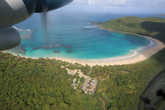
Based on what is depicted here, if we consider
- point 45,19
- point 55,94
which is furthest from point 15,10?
point 55,94

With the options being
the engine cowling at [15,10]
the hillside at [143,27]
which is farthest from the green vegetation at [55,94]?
the hillside at [143,27]

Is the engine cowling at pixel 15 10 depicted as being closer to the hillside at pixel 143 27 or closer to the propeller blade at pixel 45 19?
the propeller blade at pixel 45 19

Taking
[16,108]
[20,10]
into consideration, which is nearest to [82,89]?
[16,108]

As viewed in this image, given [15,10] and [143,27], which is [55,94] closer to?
[15,10]

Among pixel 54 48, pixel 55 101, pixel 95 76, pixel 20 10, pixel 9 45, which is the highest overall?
pixel 20 10

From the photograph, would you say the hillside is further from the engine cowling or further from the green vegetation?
the engine cowling

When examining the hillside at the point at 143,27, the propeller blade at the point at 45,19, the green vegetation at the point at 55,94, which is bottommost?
the hillside at the point at 143,27

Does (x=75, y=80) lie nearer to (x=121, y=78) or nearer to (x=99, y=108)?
(x=99, y=108)

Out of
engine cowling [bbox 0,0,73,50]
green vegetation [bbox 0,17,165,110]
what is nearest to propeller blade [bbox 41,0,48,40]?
engine cowling [bbox 0,0,73,50]

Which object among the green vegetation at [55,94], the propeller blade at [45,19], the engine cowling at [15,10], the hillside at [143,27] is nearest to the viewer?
the engine cowling at [15,10]

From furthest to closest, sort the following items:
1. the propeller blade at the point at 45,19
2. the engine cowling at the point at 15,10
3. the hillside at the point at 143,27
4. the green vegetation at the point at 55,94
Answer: the hillside at the point at 143,27, the green vegetation at the point at 55,94, the propeller blade at the point at 45,19, the engine cowling at the point at 15,10

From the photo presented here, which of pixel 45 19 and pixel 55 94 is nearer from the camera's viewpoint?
pixel 45 19
